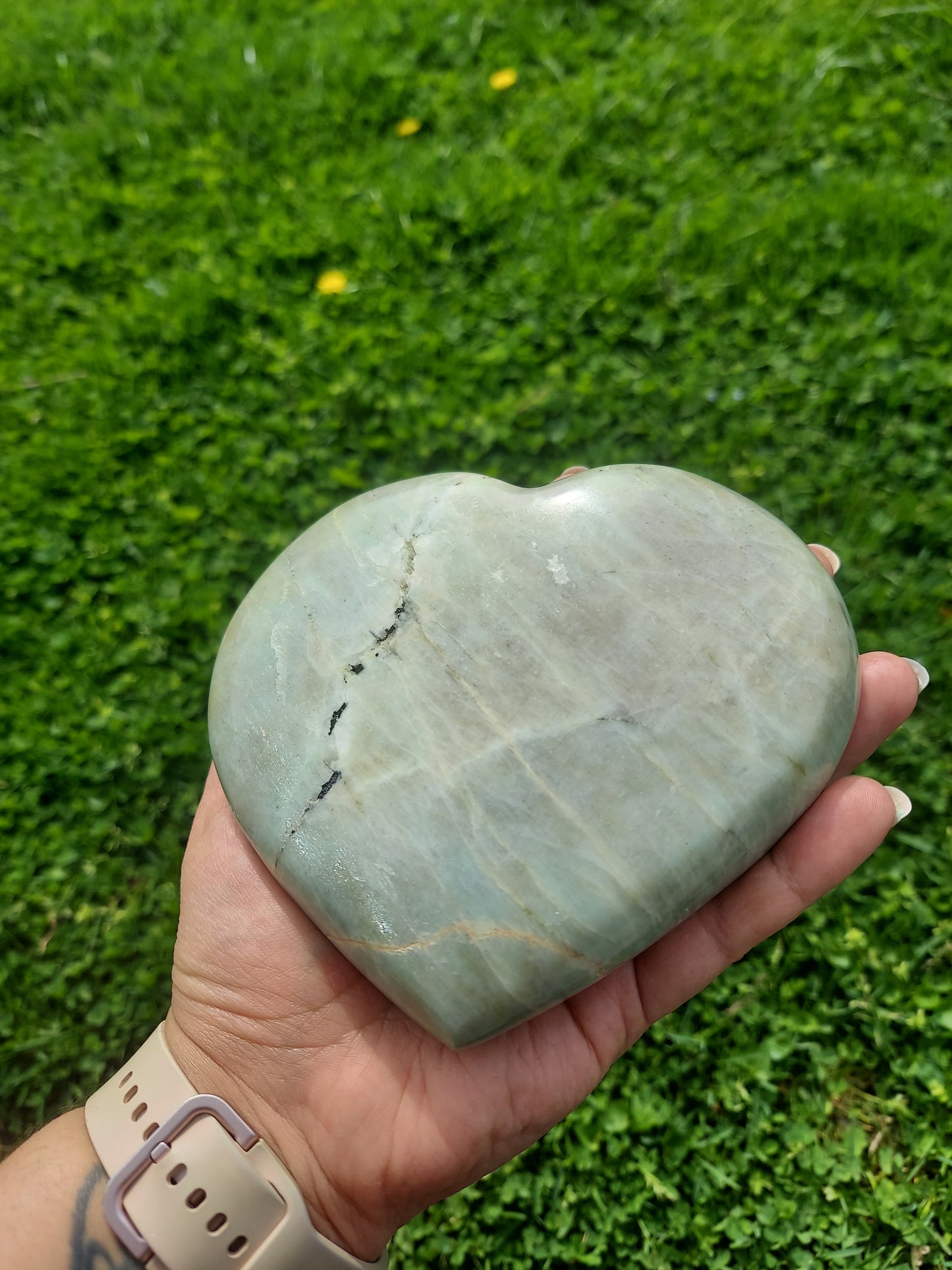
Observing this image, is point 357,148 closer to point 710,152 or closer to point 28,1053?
point 710,152

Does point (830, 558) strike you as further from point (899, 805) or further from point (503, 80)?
point (503, 80)

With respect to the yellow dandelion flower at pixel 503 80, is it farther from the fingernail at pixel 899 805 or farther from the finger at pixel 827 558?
the fingernail at pixel 899 805

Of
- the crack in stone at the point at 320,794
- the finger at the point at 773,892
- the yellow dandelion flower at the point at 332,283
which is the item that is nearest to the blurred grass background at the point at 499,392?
the yellow dandelion flower at the point at 332,283

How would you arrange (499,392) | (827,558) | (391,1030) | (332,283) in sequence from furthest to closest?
(332,283)
(499,392)
(827,558)
(391,1030)

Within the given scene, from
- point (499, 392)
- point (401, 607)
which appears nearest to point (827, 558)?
point (401, 607)

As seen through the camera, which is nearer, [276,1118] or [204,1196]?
[204,1196]

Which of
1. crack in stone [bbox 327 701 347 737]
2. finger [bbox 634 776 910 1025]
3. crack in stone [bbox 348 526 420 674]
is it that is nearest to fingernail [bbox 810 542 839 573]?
finger [bbox 634 776 910 1025]
